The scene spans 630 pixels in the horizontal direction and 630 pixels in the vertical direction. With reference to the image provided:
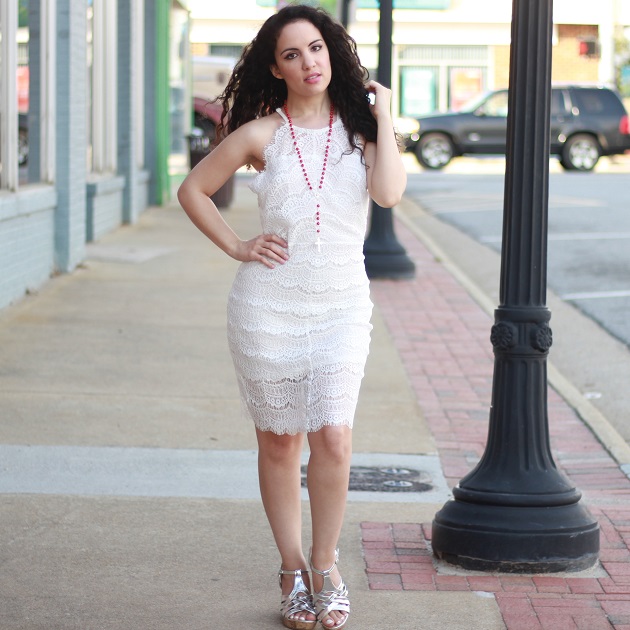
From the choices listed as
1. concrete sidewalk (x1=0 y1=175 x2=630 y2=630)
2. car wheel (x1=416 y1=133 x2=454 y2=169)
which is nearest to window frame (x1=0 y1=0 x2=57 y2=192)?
concrete sidewalk (x1=0 y1=175 x2=630 y2=630)

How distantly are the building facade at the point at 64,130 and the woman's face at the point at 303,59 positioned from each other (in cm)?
557

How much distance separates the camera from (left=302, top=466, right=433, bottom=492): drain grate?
5262 mm

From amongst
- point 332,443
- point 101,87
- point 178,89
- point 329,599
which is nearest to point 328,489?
point 332,443

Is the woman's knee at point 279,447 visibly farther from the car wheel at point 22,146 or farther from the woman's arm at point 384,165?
the car wheel at point 22,146

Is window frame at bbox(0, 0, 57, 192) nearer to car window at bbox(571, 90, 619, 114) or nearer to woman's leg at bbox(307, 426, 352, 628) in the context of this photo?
woman's leg at bbox(307, 426, 352, 628)

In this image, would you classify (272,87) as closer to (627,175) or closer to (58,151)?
(58,151)

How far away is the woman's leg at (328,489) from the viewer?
362cm

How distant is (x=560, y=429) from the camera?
6426 mm

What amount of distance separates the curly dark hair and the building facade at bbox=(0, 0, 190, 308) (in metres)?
5.37

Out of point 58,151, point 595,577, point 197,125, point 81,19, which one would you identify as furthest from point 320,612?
point 197,125

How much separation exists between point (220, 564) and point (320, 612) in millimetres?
631

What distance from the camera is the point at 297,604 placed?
12.2ft

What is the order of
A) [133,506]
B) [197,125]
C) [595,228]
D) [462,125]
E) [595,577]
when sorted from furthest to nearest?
[462,125], [197,125], [595,228], [133,506], [595,577]

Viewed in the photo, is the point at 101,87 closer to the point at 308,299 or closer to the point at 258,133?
the point at 258,133
